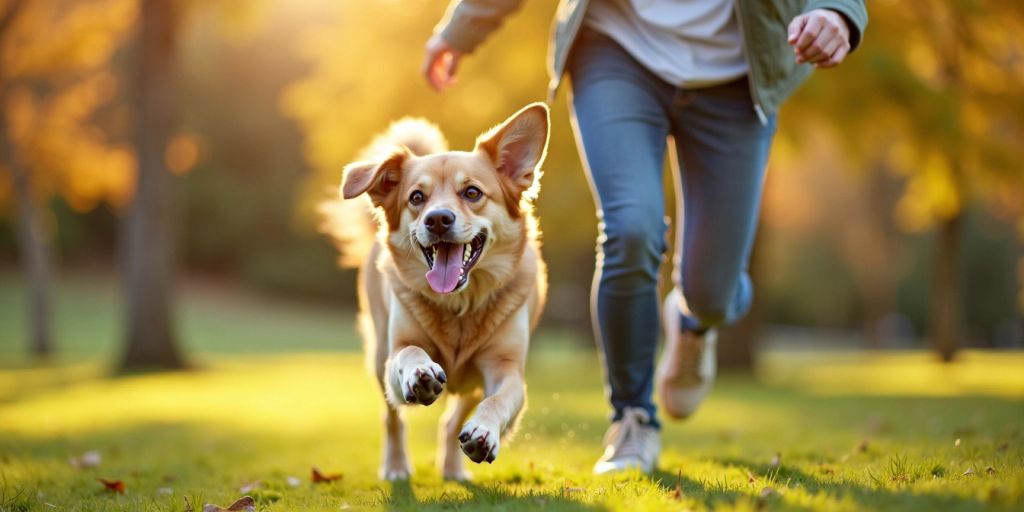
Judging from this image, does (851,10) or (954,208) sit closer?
(851,10)

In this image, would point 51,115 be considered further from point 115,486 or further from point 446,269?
point 446,269

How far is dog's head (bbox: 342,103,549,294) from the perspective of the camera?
323cm

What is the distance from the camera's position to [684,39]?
11.6 ft

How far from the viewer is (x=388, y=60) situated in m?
11.2

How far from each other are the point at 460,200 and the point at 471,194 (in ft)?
0.20

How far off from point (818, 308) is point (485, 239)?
91.8 feet

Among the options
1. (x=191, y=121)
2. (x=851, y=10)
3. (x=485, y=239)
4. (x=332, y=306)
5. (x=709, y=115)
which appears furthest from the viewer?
(x=332, y=306)

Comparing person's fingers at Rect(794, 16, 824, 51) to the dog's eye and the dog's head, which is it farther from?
the dog's eye

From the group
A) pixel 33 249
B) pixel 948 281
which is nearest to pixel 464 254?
pixel 948 281

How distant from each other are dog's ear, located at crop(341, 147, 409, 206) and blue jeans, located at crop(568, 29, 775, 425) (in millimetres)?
727

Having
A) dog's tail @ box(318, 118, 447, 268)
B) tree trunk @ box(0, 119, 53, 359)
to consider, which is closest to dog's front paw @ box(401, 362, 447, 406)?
dog's tail @ box(318, 118, 447, 268)

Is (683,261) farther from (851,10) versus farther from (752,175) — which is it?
Result: (851,10)

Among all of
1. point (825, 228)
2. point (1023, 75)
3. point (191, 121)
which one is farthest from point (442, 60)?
point (191, 121)

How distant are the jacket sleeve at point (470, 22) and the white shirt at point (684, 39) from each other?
0.49 metres
